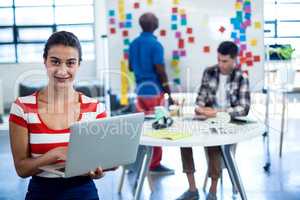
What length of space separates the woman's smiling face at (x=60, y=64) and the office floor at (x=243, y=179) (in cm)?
198

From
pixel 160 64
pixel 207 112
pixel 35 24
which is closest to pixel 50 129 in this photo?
pixel 207 112

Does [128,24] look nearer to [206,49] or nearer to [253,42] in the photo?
[206,49]

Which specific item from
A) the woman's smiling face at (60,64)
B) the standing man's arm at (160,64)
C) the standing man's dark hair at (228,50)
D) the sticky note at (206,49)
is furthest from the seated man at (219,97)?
the woman's smiling face at (60,64)

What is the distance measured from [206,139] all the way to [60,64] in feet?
3.84

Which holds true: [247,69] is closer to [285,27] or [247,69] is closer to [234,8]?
[234,8]

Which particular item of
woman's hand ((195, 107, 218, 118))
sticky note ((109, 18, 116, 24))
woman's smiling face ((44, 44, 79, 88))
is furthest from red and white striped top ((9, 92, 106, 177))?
sticky note ((109, 18, 116, 24))

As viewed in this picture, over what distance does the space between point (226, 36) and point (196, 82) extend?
510 mm

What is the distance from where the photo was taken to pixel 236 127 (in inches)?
108

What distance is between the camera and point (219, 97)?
3.41 m

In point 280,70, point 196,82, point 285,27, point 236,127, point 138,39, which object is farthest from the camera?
point 285,27

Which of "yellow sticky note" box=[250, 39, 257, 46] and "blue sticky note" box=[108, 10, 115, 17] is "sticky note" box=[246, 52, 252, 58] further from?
"blue sticky note" box=[108, 10, 115, 17]

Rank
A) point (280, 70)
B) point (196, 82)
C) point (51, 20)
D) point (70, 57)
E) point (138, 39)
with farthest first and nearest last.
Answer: point (51, 20) → point (280, 70) → point (196, 82) → point (138, 39) → point (70, 57)

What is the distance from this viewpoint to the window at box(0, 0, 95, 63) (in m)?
7.59

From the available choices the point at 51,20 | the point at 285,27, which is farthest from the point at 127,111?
the point at 51,20
